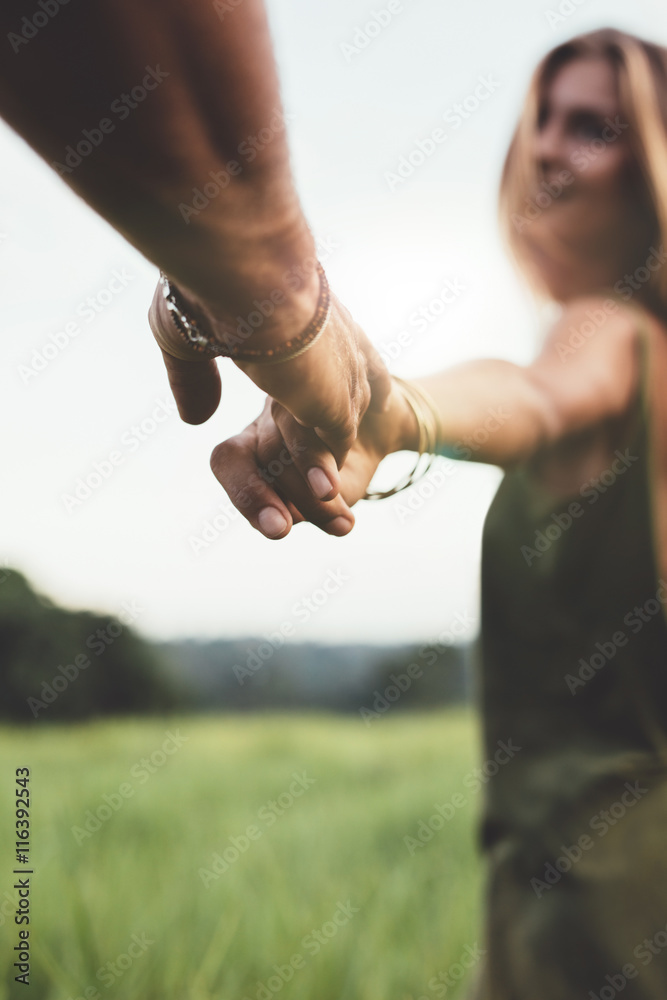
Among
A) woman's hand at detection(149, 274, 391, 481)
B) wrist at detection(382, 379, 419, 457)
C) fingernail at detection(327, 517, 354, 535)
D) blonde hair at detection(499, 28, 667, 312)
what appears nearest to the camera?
woman's hand at detection(149, 274, 391, 481)

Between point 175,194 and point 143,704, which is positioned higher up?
point 175,194

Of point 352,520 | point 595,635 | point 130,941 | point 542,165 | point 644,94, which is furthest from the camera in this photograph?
point 130,941

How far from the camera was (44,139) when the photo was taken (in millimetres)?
458

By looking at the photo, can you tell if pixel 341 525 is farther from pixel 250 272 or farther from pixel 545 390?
pixel 545 390

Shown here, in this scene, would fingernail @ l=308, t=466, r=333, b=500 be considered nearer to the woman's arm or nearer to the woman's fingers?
the woman's fingers

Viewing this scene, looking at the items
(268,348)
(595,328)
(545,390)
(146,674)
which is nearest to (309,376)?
(268,348)

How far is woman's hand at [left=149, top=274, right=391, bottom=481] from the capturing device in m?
0.66

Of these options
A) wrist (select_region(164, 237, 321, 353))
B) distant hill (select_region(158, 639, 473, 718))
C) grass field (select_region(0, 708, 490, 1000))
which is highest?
wrist (select_region(164, 237, 321, 353))

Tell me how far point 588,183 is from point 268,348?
1221mm

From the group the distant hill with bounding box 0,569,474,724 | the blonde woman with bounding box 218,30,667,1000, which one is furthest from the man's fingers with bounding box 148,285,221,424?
the distant hill with bounding box 0,569,474,724

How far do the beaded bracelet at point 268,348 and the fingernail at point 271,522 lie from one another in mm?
169

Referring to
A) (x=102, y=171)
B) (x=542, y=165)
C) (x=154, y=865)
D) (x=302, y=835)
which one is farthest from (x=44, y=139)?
(x=302, y=835)

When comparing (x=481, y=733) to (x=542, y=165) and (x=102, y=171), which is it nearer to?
(x=542, y=165)

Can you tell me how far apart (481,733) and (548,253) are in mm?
1185
